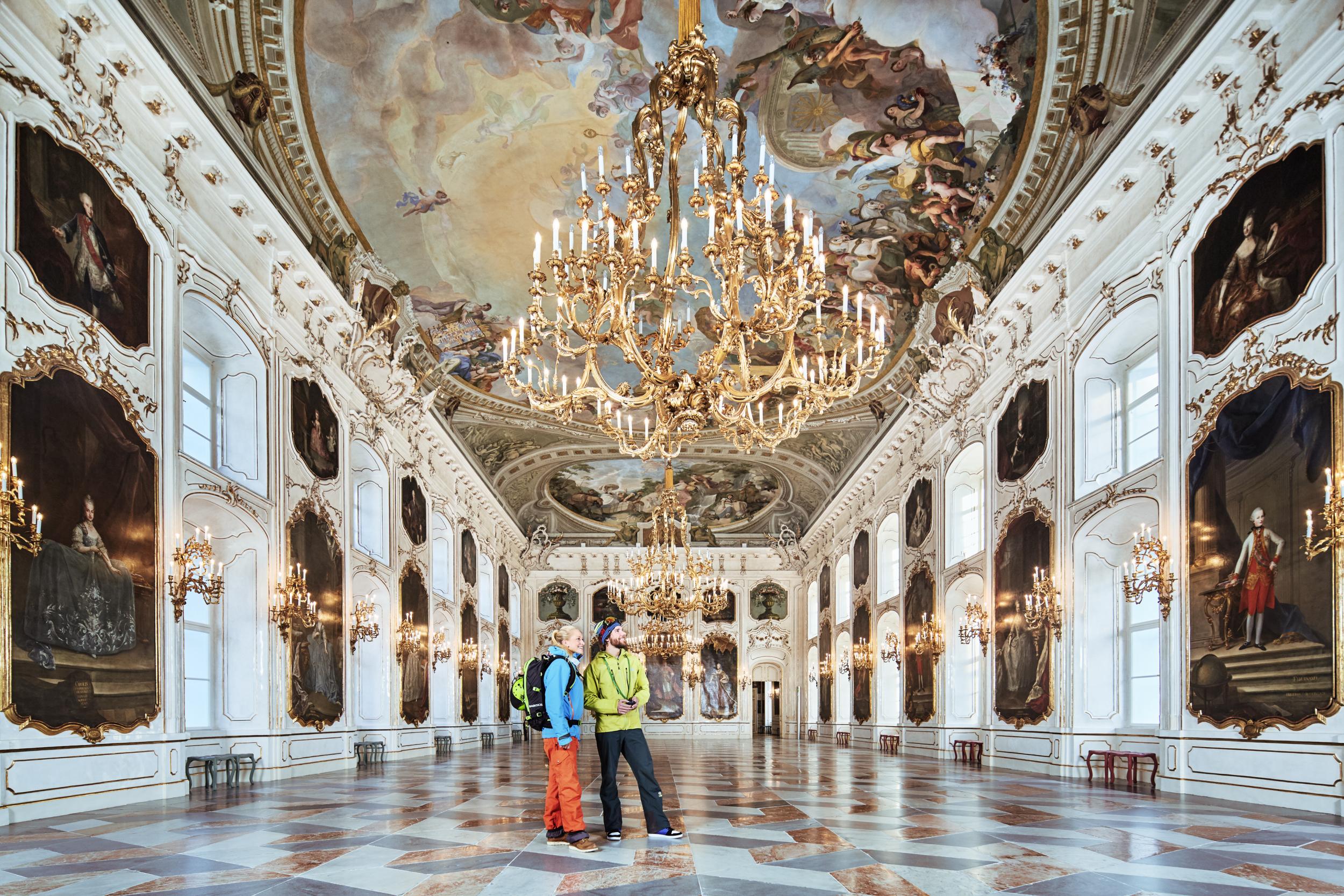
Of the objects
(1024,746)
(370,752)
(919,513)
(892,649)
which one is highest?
(919,513)

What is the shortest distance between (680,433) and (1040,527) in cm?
653

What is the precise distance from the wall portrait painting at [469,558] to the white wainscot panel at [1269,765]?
19.1 metres

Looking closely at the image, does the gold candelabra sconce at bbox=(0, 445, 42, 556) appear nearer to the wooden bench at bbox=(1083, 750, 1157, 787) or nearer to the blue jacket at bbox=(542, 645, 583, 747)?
the blue jacket at bbox=(542, 645, 583, 747)

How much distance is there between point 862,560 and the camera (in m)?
27.2

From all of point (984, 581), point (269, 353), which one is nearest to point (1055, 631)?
point (984, 581)

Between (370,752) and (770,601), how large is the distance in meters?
22.5

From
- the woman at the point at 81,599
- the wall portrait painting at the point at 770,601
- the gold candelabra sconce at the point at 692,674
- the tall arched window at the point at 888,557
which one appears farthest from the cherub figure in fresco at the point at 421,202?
the wall portrait painting at the point at 770,601

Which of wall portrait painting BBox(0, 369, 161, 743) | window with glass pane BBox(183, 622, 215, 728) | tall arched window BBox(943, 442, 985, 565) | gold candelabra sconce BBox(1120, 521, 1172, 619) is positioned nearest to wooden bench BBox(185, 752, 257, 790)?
window with glass pane BBox(183, 622, 215, 728)

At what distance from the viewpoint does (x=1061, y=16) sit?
1169 centimetres

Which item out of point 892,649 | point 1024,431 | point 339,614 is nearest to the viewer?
point 1024,431

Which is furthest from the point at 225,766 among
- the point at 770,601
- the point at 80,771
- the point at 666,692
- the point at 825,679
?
the point at 770,601

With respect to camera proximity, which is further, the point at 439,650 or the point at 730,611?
the point at 730,611

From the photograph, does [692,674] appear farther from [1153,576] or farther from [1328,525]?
[1328,525]

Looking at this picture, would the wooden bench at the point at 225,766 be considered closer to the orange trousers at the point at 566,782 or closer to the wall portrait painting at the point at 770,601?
the orange trousers at the point at 566,782
